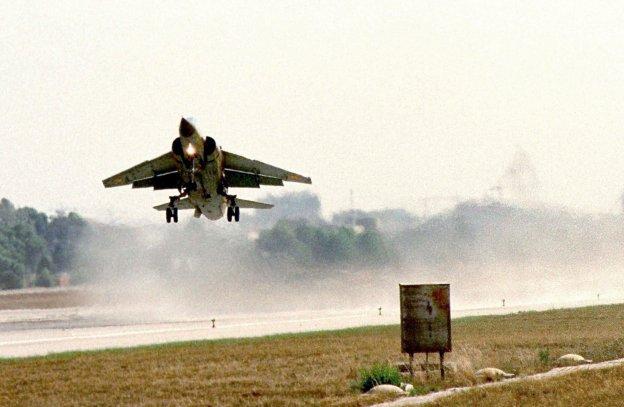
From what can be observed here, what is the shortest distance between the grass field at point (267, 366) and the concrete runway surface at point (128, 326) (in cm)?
545

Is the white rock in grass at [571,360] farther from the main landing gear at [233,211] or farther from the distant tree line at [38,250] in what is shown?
the distant tree line at [38,250]

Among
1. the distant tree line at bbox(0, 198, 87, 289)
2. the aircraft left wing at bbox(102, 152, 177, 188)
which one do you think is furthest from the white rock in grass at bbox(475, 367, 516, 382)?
the distant tree line at bbox(0, 198, 87, 289)

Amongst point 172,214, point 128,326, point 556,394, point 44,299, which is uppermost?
point 172,214

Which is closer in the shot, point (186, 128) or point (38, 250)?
point (186, 128)

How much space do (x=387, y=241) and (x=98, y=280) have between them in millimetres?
24555

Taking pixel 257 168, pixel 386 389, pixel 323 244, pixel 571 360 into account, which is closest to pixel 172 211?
pixel 257 168

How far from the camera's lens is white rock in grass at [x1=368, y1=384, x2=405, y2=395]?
26750mm

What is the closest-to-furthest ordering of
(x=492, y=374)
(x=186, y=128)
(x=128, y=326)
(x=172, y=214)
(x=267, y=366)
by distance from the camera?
1. (x=492, y=374)
2. (x=267, y=366)
3. (x=186, y=128)
4. (x=172, y=214)
5. (x=128, y=326)

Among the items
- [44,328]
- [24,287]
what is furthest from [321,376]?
[24,287]

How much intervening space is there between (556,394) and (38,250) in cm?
10308

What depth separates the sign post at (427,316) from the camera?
29812 millimetres

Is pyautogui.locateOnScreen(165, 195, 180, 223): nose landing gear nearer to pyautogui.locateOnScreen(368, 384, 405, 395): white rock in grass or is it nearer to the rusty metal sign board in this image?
the rusty metal sign board

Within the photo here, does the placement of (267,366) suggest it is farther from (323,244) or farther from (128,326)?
(323,244)

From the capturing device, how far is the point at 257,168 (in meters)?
48.7
